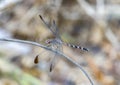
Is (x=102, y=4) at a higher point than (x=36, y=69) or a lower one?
higher

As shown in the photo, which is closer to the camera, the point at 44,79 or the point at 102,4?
the point at 44,79

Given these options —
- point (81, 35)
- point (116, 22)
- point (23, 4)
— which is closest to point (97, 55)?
point (81, 35)

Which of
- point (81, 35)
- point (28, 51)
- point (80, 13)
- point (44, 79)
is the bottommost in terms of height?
point (44, 79)

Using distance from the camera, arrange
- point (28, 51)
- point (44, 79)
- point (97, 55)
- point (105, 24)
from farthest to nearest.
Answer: point (105, 24) < point (97, 55) < point (28, 51) < point (44, 79)

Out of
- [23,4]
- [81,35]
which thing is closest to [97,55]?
[81,35]

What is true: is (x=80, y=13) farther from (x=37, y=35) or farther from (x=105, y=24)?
(x=37, y=35)

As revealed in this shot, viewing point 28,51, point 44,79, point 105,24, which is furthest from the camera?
point 105,24

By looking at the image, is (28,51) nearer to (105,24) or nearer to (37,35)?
(37,35)
